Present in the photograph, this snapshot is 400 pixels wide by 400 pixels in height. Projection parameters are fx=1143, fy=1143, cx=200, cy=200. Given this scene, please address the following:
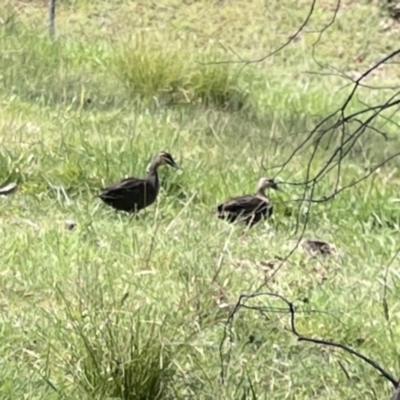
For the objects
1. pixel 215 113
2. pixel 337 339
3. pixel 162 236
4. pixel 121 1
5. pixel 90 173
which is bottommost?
pixel 121 1

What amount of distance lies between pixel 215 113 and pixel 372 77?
4.24 m

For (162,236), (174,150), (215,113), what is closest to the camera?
(162,236)

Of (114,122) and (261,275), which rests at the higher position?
(261,275)

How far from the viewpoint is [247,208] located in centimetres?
596

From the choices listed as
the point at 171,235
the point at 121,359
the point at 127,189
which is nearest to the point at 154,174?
the point at 127,189

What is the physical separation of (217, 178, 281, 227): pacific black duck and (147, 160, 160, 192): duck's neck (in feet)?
1.16

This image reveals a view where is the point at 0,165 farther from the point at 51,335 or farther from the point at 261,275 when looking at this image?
the point at 51,335

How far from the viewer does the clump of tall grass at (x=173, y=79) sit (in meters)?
8.72

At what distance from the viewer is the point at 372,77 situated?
12.4 meters

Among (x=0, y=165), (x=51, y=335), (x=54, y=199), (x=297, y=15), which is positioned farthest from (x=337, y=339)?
(x=297, y=15)

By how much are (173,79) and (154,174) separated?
2715 millimetres

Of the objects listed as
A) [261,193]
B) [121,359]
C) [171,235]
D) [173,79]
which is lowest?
[173,79]

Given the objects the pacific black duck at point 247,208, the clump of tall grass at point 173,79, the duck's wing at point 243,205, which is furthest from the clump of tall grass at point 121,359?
the clump of tall grass at point 173,79

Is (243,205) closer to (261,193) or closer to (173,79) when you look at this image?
(261,193)
